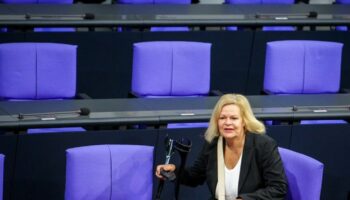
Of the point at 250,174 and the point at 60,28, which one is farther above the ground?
the point at 60,28

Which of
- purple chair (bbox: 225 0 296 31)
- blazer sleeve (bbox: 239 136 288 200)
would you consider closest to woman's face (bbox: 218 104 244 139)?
blazer sleeve (bbox: 239 136 288 200)

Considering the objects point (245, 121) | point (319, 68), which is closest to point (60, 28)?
point (319, 68)

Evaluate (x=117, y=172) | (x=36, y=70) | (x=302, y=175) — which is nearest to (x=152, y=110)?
(x=117, y=172)

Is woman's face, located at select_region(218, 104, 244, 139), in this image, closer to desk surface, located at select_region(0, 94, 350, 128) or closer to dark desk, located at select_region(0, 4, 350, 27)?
desk surface, located at select_region(0, 94, 350, 128)

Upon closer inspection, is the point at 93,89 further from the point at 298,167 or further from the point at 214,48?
the point at 298,167

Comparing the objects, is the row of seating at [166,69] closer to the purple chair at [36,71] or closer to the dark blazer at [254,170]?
the purple chair at [36,71]

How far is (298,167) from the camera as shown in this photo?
4133mm

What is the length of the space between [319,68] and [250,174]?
1986 millimetres

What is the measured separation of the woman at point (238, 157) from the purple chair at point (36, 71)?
1615 millimetres

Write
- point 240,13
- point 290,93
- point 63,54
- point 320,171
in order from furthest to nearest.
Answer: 1. point 240,13
2. point 290,93
3. point 63,54
4. point 320,171

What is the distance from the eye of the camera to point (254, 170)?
4195mm

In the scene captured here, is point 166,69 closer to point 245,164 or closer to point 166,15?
point 166,15

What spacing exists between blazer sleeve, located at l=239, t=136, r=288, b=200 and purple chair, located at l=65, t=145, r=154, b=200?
54 cm

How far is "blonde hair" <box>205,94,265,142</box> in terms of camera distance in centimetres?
421
